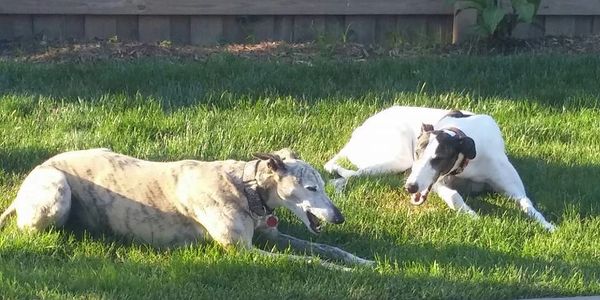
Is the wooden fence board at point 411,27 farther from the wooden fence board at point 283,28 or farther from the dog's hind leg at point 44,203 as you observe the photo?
the dog's hind leg at point 44,203

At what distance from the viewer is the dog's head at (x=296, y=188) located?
5.77 m

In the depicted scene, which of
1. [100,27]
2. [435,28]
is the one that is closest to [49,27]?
[100,27]

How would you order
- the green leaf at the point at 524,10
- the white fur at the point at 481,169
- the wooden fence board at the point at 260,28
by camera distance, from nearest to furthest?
the white fur at the point at 481,169
the green leaf at the point at 524,10
the wooden fence board at the point at 260,28

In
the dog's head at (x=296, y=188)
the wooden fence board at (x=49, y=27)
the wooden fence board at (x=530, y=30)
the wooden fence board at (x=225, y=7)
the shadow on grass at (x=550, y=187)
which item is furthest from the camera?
the wooden fence board at (x=530, y=30)

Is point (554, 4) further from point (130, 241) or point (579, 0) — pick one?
point (130, 241)

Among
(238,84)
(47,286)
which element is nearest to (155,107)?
(238,84)

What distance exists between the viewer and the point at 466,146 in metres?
6.88

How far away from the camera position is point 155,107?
8.59 m

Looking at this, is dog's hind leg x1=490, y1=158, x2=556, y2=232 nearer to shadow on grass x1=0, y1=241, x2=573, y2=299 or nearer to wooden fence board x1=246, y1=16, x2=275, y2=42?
shadow on grass x1=0, y1=241, x2=573, y2=299

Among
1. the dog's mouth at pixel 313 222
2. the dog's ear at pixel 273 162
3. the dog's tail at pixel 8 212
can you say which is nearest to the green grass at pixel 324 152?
the dog's tail at pixel 8 212

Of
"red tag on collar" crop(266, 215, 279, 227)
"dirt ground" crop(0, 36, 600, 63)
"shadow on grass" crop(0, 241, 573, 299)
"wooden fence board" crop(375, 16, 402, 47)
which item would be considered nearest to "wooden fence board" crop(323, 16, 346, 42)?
"dirt ground" crop(0, 36, 600, 63)

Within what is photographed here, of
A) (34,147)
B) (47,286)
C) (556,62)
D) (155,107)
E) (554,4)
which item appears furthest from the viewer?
(554,4)

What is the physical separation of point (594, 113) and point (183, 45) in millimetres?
3806

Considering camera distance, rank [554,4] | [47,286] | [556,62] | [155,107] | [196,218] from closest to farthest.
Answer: [47,286], [196,218], [155,107], [556,62], [554,4]
